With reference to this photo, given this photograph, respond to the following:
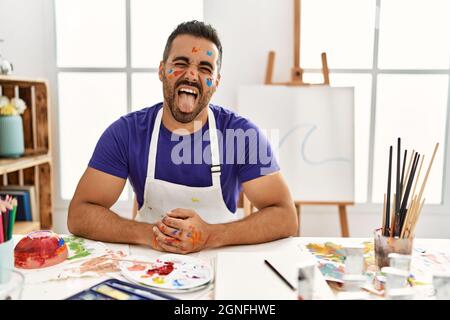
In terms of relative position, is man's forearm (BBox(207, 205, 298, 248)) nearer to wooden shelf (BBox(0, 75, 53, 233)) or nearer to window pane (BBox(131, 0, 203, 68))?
wooden shelf (BBox(0, 75, 53, 233))

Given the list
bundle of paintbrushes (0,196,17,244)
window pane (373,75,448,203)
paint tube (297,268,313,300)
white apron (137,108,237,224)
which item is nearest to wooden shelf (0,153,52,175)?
Answer: white apron (137,108,237,224)

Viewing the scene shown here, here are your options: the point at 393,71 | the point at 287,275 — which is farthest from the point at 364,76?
the point at 287,275

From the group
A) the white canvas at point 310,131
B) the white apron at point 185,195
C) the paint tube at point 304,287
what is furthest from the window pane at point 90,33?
the paint tube at point 304,287

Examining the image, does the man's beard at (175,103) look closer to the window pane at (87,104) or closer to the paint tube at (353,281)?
the paint tube at (353,281)

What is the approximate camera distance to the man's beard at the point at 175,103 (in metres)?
1.32

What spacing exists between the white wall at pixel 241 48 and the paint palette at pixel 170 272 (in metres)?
1.58

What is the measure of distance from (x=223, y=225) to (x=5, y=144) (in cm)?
139

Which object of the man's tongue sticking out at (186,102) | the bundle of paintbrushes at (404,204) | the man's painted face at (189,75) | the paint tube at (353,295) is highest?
the man's painted face at (189,75)

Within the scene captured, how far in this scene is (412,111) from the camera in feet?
7.78

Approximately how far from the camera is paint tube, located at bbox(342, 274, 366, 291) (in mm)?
723

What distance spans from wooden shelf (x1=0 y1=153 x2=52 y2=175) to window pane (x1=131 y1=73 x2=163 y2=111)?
59 centimetres

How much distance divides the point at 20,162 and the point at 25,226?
12.5 inches

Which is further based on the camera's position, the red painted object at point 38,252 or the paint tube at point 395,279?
the red painted object at point 38,252
